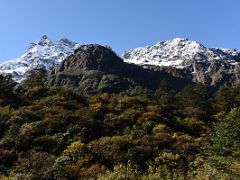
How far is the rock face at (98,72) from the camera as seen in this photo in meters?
155

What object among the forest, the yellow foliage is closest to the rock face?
the forest

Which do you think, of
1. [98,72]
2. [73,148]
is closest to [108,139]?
[73,148]

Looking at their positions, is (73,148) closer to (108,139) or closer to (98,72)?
(108,139)

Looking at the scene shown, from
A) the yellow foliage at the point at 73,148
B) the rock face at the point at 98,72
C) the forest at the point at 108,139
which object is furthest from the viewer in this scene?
the rock face at the point at 98,72

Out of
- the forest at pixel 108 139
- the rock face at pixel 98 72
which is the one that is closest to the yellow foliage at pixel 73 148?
the forest at pixel 108 139

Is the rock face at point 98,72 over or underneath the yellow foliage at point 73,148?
over

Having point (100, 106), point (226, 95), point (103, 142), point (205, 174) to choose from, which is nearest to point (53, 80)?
point (226, 95)

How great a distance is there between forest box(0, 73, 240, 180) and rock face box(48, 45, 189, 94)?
8604 centimetres

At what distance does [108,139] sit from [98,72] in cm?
11896

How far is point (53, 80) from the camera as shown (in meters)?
160

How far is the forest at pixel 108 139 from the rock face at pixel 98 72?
282ft

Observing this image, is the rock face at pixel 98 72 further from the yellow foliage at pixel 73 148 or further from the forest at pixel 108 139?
the yellow foliage at pixel 73 148

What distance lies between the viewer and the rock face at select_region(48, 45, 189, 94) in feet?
509

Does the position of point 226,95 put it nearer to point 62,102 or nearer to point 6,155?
point 62,102
